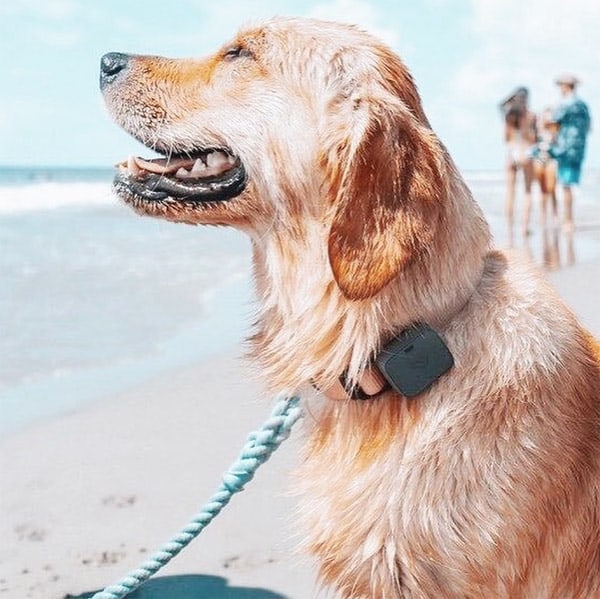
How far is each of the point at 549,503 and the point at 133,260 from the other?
9.66 m

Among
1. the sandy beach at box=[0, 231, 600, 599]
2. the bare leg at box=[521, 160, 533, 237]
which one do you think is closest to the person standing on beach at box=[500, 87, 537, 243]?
the bare leg at box=[521, 160, 533, 237]

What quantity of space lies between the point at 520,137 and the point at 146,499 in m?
10.6

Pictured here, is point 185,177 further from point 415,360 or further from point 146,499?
point 146,499

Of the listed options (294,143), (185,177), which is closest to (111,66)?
(185,177)

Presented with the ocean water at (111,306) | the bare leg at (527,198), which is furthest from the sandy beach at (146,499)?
the bare leg at (527,198)

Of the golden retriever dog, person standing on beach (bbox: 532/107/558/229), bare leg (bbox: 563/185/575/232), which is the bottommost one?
bare leg (bbox: 563/185/575/232)

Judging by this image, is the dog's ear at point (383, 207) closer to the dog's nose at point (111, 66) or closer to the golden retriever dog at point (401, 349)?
the golden retriever dog at point (401, 349)

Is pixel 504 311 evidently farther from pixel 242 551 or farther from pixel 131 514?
pixel 131 514

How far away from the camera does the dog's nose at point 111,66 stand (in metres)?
2.99

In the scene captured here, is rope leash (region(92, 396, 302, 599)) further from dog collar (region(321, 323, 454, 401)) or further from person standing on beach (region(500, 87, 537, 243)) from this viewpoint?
person standing on beach (region(500, 87, 537, 243))

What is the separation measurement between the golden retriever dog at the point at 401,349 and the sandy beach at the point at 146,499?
41 cm

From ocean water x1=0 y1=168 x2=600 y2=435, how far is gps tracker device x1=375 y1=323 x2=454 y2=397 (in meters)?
0.74

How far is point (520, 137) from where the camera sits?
13.4 metres

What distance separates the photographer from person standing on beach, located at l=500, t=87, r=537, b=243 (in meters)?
13.1
